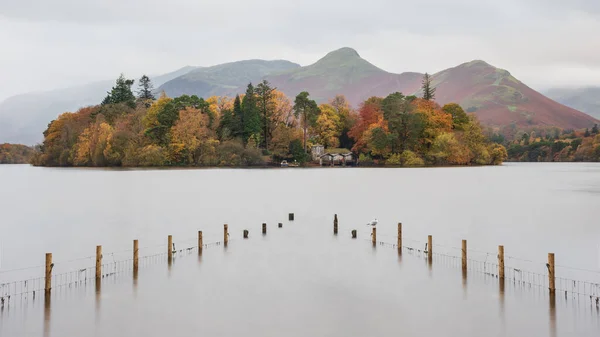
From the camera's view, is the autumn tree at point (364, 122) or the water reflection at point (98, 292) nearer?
the water reflection at point (98, 292)

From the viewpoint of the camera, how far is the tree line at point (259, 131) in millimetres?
116812

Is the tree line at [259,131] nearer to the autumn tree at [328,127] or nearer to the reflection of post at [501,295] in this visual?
the autumn tree at [328,127]

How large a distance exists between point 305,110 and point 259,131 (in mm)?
13844

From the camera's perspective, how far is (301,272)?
83.1 ft

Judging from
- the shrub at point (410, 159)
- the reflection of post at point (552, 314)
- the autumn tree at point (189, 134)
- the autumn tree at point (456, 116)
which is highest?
the autumn tree at point (456, 116)

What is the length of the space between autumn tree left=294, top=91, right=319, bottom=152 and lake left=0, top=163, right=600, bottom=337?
72.7 meters

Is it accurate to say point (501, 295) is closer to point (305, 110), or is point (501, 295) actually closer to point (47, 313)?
point (47, 313)

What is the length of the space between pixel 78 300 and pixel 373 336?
1155cm

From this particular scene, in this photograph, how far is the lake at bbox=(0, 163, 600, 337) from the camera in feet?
58.4

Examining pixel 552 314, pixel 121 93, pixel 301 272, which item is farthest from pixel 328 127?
pixel 552 314

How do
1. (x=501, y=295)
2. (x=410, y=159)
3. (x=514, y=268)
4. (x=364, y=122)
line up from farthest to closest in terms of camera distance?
1. (x=364, y=122)
2. (x=410, y=159)
3. (x=514, y=268)
4. (x=501, y=295)

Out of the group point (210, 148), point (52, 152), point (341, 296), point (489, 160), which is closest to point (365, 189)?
point (210, 148)

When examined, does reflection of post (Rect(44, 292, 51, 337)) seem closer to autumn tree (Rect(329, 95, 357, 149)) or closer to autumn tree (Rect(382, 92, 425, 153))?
autumn tree (Rect(382, 92, 425, 153))

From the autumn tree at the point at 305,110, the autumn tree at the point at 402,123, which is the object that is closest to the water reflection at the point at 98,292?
the autumn tree at the point at 402,123
